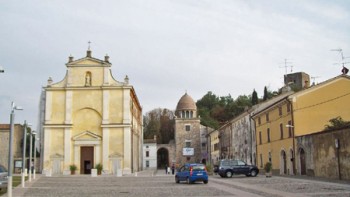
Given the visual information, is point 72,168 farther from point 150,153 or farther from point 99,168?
point 150,153

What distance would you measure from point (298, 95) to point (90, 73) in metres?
27.4

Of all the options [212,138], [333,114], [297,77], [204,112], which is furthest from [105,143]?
[204,112]

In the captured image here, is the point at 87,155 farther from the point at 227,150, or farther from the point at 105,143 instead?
the point at 227,150

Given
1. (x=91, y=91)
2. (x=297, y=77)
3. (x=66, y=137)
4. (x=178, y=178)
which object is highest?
(x=297, y=77)

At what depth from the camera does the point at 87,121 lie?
2085 inches

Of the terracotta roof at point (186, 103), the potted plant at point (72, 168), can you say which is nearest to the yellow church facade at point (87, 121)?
the potted plant at point (72, 168)

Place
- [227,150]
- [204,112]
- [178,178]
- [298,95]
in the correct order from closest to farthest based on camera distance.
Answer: [178,178], [298,95], [227,150], [204,112]

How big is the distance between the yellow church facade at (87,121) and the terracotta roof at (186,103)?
42517 mm

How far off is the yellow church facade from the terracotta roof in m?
42.5

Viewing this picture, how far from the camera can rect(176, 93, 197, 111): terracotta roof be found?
95875 mm

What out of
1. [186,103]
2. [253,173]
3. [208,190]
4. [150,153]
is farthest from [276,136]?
[150,153]

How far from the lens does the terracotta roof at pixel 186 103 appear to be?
95.9 m

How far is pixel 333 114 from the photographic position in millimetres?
37938

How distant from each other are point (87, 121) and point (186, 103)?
45.6 metres
